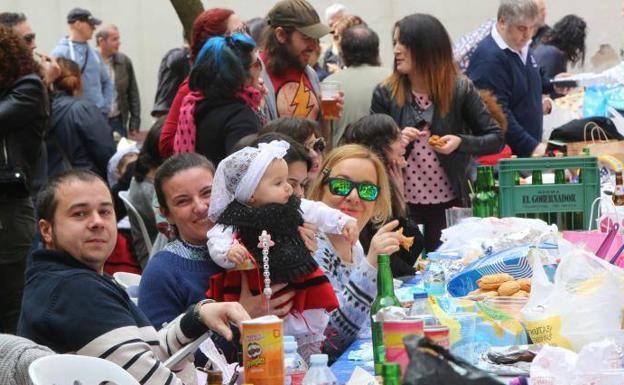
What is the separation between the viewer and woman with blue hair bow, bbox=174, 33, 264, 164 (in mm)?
5699

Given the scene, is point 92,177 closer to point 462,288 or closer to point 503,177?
point 462,288

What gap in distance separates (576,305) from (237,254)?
1036mm

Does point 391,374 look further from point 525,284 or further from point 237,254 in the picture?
point 525,284

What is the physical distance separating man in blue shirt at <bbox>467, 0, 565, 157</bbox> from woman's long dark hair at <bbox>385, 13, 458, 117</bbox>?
1152 mm

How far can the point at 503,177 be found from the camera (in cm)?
585

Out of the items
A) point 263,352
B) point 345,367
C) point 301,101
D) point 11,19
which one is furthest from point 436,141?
point 263,352

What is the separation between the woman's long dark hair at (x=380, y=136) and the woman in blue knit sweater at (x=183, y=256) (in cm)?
199

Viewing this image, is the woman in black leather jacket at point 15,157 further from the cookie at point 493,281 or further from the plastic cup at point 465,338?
the plastic cup at point 465,338

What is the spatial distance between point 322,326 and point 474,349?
2.19 ft

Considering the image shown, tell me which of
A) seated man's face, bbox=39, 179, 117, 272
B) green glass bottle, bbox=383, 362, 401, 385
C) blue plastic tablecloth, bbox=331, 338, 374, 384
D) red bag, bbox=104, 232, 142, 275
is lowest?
red bag, bbox=104, 232, 142, 275

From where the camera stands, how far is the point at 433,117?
7070 mm

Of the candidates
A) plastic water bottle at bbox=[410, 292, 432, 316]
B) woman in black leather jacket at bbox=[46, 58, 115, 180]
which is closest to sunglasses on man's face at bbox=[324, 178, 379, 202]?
plastic water bottle at bbox=[410, 292, 432, 316]

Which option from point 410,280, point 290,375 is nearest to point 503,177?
point 410,280

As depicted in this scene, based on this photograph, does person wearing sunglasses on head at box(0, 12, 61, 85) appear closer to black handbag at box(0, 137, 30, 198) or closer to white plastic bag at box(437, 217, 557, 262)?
black handbag at box(0, 137, 30, 198)
